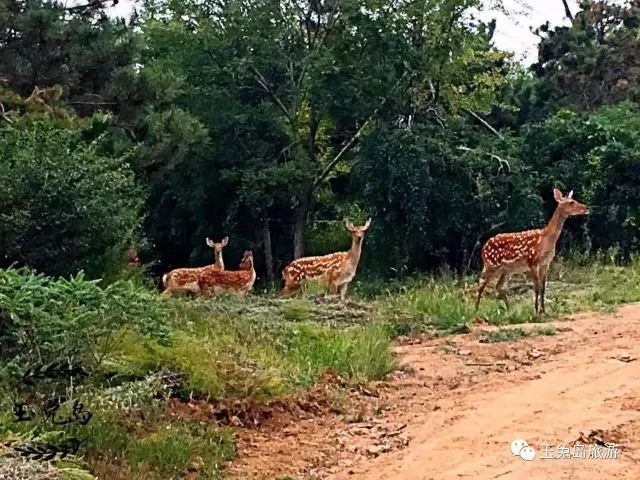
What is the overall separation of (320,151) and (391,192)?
4.55 metres

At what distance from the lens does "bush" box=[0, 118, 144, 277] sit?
38.7ft

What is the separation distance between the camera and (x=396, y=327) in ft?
42.6

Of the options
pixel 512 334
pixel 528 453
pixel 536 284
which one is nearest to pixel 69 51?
pixel 536 284

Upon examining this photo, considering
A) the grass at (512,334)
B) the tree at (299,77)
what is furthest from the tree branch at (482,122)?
the grass at (512,334)

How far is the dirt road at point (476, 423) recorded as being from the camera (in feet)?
23.5

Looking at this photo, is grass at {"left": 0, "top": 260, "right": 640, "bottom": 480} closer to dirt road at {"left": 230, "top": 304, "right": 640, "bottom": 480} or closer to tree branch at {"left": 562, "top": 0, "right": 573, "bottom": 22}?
dirt road at {"left": 230, "top": 304, "right": 640, "bottom": 480}

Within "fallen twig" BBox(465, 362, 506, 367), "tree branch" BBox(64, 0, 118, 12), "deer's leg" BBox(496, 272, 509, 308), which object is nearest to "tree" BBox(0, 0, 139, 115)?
"tree branch" BBox(64, 0, 118, 12)

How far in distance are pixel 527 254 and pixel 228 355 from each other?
6.87m

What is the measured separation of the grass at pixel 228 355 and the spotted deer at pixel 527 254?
1.22ft

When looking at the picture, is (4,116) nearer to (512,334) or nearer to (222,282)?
(222,282)

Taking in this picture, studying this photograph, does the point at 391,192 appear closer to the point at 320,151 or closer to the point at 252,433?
the point at 320,151

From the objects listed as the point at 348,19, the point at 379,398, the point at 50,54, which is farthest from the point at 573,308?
the point at 348,19

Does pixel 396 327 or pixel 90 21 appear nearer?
pixel 396 327

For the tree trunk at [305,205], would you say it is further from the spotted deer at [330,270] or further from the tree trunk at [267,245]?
the spotted deer at [330,270]
